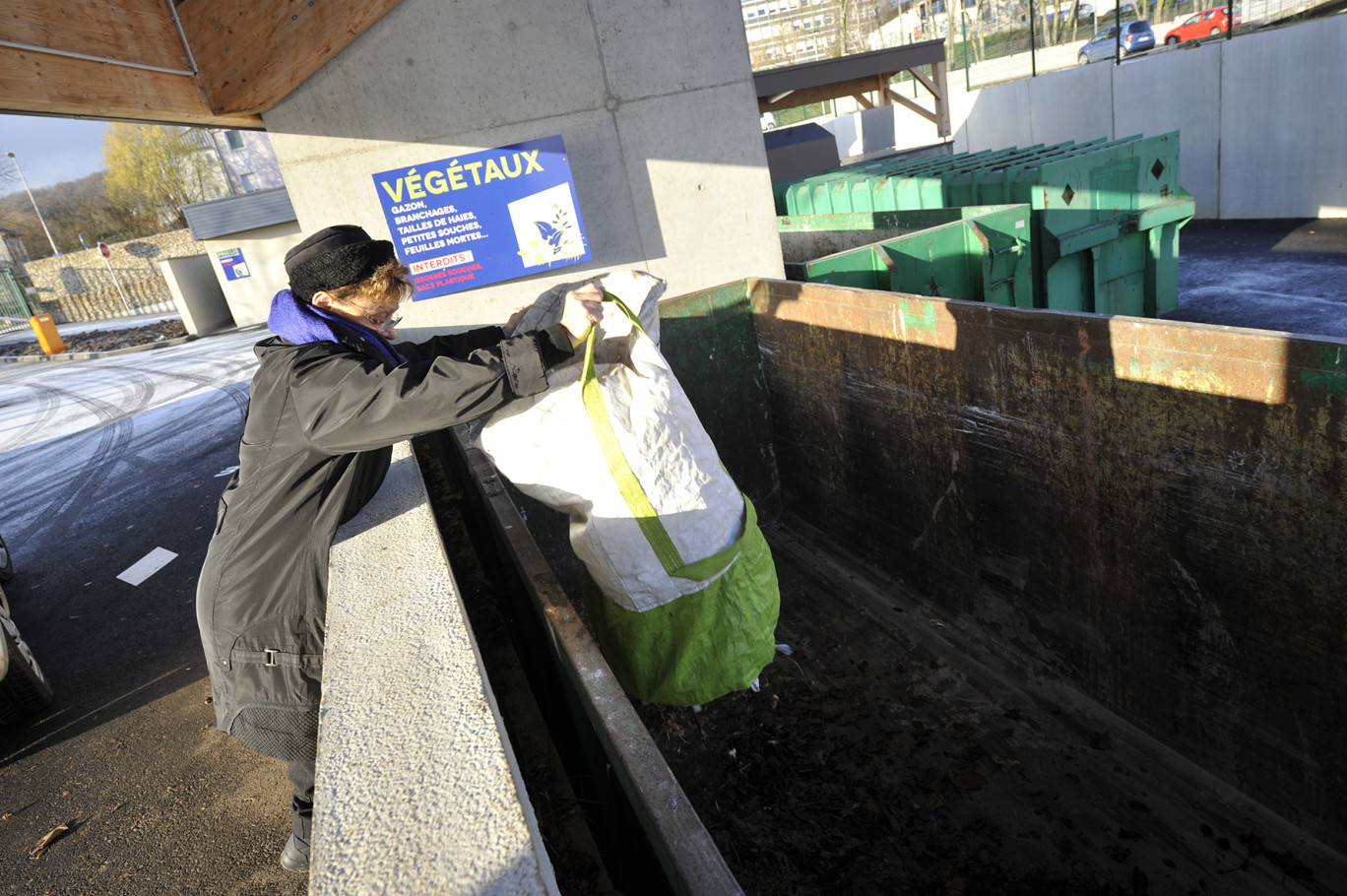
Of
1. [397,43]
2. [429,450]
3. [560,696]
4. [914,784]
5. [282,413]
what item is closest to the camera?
[282,413]

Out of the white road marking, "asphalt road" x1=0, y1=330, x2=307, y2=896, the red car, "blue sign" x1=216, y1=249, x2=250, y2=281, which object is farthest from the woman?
the red car

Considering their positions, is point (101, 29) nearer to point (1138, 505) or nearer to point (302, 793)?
point (302, 793)

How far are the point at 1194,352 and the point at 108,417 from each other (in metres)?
13.4

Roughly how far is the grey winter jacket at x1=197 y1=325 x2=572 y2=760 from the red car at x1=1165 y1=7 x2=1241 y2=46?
2210cm

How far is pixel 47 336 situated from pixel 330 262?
23542 millimetres

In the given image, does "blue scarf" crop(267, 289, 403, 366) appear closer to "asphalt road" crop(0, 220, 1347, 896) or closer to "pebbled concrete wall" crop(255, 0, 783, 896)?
"pebbled concrete wall" crop(255, 0, 783, 896)

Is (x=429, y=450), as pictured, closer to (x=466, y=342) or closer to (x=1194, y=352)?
(x=466, y=342)

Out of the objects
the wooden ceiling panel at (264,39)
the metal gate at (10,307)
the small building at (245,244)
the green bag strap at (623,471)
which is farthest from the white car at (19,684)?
the metal gate at (10,307)

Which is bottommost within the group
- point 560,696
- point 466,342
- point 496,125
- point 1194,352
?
point 560,696

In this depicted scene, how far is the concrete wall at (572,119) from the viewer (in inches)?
170

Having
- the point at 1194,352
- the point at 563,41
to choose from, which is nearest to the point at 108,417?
the point at 563,41

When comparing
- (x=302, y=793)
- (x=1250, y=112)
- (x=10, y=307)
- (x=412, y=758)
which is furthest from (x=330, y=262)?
(x=10, y=307)

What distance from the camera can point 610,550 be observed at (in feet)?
7.23

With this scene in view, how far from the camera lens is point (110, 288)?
31.1m
